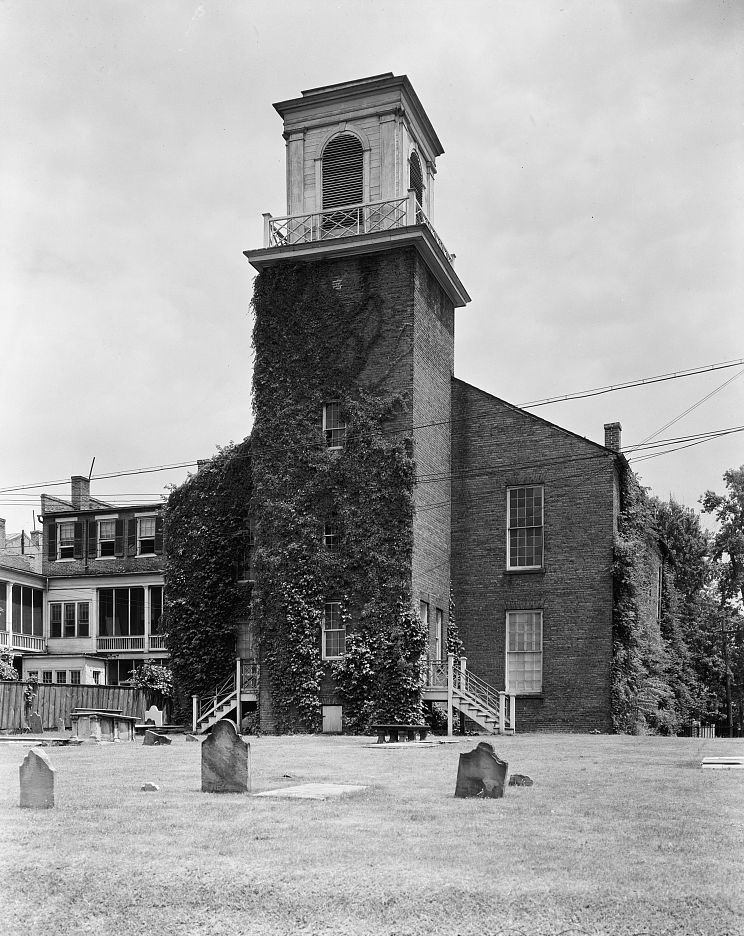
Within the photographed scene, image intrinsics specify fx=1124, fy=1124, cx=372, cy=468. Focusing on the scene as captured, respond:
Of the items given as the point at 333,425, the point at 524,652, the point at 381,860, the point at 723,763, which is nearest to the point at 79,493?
the point at 333,425

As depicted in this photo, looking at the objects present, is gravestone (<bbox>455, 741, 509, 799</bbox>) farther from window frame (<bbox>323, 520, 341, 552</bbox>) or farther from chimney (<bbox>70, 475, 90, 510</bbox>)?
chimney (<bbox>70, 475, 90, 510</bbox>)

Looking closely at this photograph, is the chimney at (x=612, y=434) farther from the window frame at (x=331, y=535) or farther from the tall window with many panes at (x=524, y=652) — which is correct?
the window frame at (x=331, y=535)

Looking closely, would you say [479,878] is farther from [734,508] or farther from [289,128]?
[734,508]

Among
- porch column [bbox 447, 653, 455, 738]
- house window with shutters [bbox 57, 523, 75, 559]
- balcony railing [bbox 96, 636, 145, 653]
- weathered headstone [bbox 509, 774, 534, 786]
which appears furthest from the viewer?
house window with shutters [bbox 57, 523, 75, 559]

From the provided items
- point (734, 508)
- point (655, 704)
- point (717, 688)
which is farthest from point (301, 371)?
point (717, 688)

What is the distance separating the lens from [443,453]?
1446 inches

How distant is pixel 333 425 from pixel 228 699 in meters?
9.44

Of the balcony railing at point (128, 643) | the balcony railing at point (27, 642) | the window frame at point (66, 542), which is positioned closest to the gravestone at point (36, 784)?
the balcony railing at point (128, 643)

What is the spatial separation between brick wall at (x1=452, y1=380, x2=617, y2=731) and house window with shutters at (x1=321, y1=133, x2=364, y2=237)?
674 cm

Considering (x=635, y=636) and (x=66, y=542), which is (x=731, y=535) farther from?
(x=66, y=542)

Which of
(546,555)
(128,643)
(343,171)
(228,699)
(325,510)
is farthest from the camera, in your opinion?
(128,643)

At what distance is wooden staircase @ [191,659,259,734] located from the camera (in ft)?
117

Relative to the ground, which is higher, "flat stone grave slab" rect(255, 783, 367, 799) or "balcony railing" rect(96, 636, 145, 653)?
"flat stone grave slab" rect(255, 783, 367, 799)

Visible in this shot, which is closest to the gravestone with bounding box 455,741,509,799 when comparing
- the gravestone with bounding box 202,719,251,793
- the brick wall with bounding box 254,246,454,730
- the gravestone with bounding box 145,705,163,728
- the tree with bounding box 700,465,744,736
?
the gravestone with bounding box 202,719,251,793
